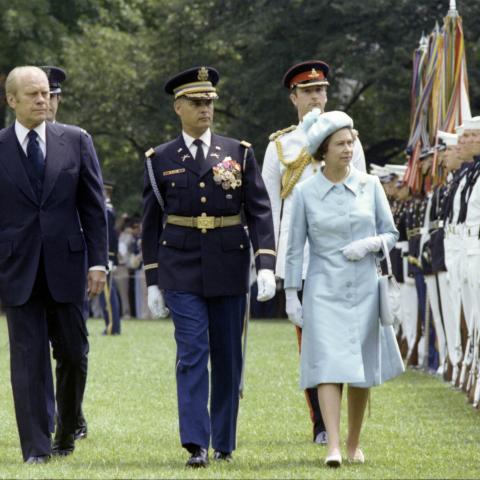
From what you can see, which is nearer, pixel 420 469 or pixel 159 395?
pixel 420 469

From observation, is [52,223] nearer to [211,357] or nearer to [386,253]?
[211,357]

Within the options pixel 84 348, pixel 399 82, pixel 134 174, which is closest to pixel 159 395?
pixel 84 348

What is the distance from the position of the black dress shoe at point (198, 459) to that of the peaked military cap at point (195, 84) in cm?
199

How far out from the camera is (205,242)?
9695 millimetres

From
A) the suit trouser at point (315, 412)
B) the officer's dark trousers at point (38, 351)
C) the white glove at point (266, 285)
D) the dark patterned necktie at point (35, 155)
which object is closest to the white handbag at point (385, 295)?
the white glove at point (266, 285)

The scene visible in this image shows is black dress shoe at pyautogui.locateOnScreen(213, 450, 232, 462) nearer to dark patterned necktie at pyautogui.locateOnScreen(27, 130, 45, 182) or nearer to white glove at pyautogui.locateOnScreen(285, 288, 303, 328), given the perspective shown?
white glove at pyautogui.locateOnScreen(285, 288, 303, 328)

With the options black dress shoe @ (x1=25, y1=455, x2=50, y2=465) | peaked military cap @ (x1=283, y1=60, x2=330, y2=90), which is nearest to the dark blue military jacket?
black dress shoe @ (x1=25, y1=455, x2=50, y2=465)

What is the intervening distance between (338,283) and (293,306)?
279 millimetres

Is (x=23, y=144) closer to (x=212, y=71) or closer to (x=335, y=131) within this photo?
(x=212, y=71)

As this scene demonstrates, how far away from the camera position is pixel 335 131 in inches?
378

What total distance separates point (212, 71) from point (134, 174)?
3192 centimetres

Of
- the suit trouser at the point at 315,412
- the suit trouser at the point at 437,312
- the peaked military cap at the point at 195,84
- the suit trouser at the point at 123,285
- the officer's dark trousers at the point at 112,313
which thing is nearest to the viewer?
the peaked military cap at the point at 195,84

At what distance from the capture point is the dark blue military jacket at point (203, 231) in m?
9.68

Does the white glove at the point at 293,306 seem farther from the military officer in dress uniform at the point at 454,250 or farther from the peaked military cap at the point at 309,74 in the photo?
the military officer in dress uniform at the point at 454,250
